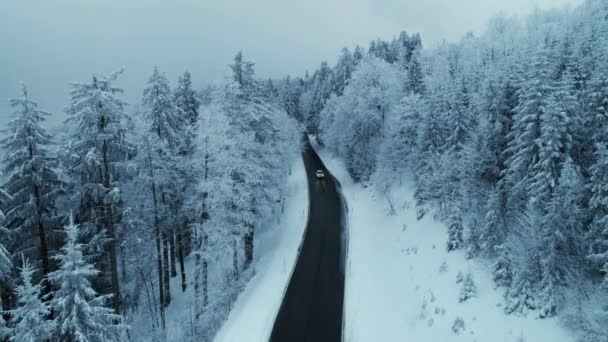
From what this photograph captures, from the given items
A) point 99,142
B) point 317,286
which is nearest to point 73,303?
point 99,142

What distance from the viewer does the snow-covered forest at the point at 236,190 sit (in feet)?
43.2

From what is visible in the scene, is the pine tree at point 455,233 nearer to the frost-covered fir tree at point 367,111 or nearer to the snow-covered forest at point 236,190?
the snow-covered forest at point 236,190

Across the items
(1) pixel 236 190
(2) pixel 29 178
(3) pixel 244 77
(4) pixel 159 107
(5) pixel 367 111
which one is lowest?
(1) pixel 236 190

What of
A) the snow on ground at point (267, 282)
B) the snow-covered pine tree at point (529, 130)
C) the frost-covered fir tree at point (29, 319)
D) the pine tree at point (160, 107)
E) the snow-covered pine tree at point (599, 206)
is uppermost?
the pine tree at point (160, 107)

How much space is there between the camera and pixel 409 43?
92875mm

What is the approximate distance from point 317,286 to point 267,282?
3367mm

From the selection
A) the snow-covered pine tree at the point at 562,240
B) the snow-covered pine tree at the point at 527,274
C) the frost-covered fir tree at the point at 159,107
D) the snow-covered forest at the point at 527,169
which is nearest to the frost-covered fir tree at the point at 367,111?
the snow-covered forest at the point at 527,169

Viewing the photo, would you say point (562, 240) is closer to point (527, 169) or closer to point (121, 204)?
point (527, 169)

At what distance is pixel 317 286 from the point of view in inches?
859

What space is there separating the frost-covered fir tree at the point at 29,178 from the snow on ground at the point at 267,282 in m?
10.4

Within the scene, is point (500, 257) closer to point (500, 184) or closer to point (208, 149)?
point (500, 184)

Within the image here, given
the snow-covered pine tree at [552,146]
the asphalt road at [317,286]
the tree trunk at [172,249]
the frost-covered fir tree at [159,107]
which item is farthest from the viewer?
the tree trunk at [172,249]

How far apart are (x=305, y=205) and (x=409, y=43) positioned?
69.0m

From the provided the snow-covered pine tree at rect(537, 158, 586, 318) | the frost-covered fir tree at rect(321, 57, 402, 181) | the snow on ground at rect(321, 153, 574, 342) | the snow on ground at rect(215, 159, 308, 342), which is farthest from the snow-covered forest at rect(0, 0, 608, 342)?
the frost-covered fir tree at rect(321, 57, 402, 181)
